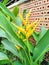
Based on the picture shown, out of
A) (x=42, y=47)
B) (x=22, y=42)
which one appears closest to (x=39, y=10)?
(x=42, y=47)

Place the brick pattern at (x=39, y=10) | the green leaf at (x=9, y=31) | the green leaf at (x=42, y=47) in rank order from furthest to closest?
1. the brick pattern at (x=39, y=10)
2. the green leaf at (x=42, y=47)
3. the green leaf at (x=9, y=31)

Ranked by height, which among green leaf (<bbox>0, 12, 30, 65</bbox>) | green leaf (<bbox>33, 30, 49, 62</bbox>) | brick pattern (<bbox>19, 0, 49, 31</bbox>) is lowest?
brick pattern (<bbox>19, 0, 49, 31</bbox>)

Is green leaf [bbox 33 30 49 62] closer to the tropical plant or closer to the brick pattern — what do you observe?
the tropical plant

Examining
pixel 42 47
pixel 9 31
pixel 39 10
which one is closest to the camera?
pixel 9 31

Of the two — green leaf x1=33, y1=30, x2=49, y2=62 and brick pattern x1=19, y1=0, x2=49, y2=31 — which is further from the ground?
green leaf x1=33, y1=30, x2=49, y2=62

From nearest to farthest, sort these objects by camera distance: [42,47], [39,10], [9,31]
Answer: [9,31], [42,47], [39,10]

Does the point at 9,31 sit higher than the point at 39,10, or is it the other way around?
the point at 9,31

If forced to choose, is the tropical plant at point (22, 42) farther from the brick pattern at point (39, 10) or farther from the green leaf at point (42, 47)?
the brick pattern at point (39, 10)

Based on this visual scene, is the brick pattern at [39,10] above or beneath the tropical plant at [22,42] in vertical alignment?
beneath

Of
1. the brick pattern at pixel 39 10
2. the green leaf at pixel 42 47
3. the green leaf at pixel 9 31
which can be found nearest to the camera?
the green leaf at pixel 9 31

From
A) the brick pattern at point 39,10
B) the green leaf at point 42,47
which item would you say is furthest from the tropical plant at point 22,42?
the brick pattern at point 39,10

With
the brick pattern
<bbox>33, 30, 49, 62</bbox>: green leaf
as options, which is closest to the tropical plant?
<bbox>33, 30, 49, 62</bbox>: green leaf

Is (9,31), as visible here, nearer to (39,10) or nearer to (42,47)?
(42,47)

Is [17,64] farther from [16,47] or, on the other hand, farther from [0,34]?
[0,34]
